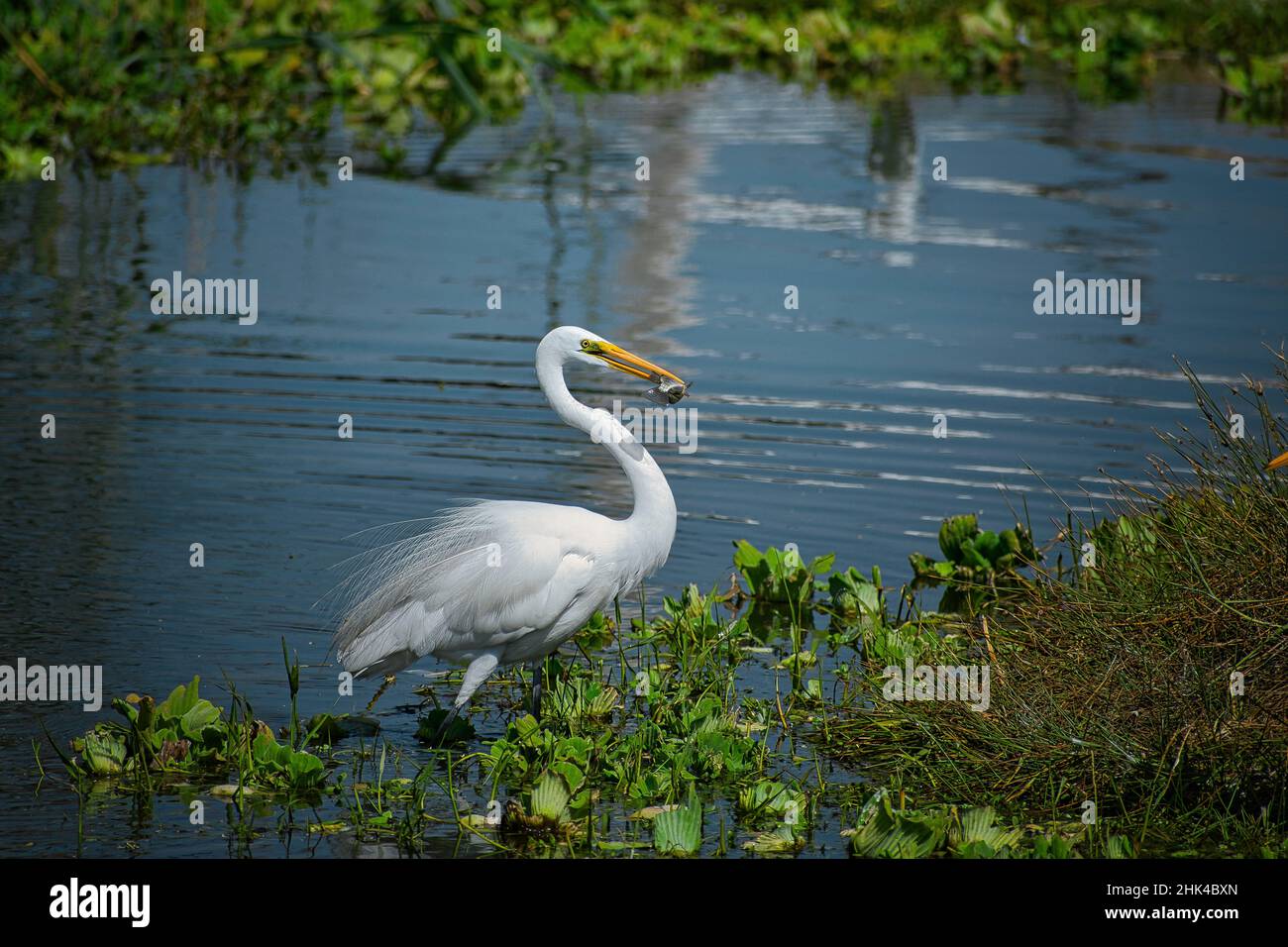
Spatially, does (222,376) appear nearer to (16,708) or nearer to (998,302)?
(16,708)

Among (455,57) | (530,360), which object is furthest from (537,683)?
(455,57)

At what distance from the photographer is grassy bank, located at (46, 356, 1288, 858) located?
528 cm

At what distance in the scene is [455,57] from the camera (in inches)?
725

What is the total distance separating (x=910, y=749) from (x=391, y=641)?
1.98m

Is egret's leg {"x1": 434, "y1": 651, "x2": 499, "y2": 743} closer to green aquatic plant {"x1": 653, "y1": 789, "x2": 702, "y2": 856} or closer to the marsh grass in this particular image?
green aquatic plant {"x1": 653, "y1": 789, "x2": 702, "y2": 856}

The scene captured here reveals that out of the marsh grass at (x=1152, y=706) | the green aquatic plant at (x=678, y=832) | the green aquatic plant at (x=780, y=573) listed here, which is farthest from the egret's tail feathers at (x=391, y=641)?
the green aquatic plant at (x=780, y=573)

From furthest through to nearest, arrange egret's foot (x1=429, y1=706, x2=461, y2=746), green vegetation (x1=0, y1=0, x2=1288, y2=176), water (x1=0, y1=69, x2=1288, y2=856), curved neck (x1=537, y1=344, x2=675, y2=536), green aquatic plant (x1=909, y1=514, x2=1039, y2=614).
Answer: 1. green vegetation (x1=0, y1=0, x2=1288, y2=176)
2. green aquatic plant (x1=909, y1=514, x2=1039, y2=614)
3. water (x1=0, y1=69, x2=1288, y2=856)
4. curved neck (x1=537, y1=344, x2=675, y2=536)
5. egret's foot (x1=429, y1=706, x2=461, y2=746)

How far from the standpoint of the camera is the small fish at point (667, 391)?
20.6 feet

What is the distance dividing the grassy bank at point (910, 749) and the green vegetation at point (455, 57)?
10.4 m

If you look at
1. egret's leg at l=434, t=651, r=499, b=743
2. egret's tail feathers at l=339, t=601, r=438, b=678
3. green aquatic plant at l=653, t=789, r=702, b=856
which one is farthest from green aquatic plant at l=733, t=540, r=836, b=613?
green aquatic plant at l=653, t=789, r=702, b=856

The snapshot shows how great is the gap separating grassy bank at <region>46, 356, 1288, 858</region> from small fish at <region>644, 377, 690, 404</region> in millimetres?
1145

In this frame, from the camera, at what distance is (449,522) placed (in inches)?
259

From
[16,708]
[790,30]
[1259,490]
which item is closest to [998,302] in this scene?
[1259,490]

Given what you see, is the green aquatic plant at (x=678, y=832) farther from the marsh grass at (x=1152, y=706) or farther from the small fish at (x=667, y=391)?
the small fish at (x=667, y=391)
